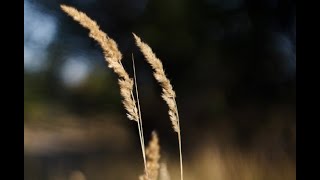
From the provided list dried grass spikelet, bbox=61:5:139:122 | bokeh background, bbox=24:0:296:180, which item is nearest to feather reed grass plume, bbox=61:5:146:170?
dried grass spikelet, bbox=61:5:139:122

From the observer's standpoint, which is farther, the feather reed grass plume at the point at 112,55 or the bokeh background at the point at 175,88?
the bokeh background at the point at 175,88

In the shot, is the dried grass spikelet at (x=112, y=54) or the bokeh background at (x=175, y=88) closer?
the dried grass spikelet at (x=112, y=54)

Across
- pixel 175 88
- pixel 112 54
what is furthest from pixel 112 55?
pixel 175 88

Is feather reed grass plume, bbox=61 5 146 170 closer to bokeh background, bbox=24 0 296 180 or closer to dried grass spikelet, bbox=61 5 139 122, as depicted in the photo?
dried grass spikelet, bbox=61 5 139 122

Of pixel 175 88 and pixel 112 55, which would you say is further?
pixel 175 88

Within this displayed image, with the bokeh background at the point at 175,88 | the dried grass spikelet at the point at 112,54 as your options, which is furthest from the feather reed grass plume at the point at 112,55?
the bokeh background at the point at 175,88

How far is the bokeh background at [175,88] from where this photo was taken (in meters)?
1.10

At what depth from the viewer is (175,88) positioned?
115cm

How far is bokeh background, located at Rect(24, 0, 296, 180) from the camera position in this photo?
1.10 meters

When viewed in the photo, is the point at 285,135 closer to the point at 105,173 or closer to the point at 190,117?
the point at 190,117

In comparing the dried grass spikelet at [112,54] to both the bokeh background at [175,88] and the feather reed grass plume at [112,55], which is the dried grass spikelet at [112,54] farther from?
the bokeh background at [175,88]

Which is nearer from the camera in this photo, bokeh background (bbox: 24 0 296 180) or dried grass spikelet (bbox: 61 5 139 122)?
dried grass spikelet (bbox: 61 5 139 122)

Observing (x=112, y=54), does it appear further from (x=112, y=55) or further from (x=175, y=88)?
(x=175, y=88)
